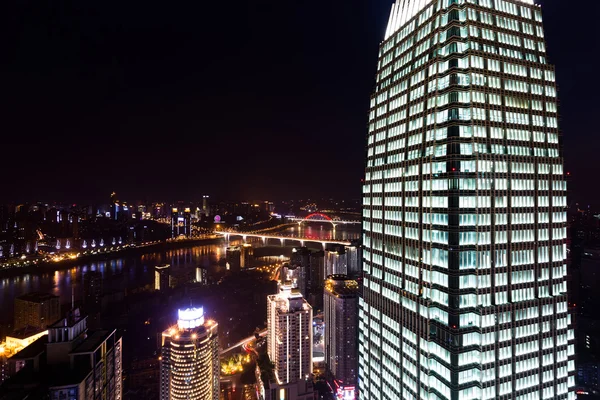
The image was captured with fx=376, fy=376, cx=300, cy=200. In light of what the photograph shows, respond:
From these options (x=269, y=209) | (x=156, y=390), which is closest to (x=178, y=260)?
(x=156, y=390)

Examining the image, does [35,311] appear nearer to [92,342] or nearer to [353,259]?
[92,342]

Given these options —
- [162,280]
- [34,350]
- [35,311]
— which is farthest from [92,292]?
[34,350]

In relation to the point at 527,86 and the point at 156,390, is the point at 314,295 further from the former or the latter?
the point at 527,86

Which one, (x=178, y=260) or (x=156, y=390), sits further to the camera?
(x=178, y=260)

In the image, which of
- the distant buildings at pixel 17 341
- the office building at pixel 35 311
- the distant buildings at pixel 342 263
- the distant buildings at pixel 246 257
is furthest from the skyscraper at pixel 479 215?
the distant buildings at pixel 246 257

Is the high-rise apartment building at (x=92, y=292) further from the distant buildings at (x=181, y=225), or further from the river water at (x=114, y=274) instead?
the distant buildings at (x=181, y=225)

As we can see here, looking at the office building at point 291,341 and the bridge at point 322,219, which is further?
the bridge at point 322,219
